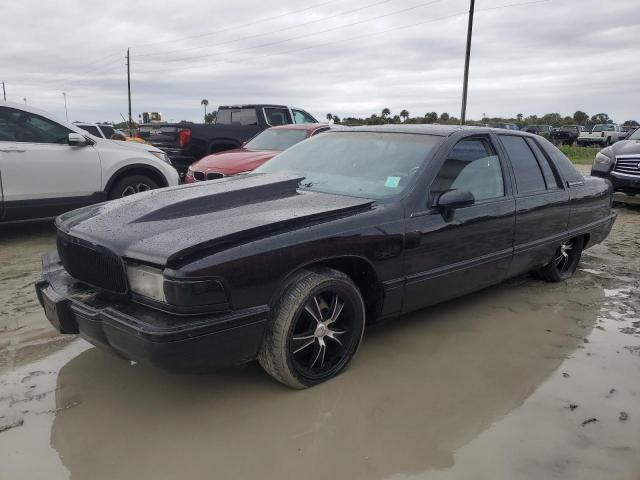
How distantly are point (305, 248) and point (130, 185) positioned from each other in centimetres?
481

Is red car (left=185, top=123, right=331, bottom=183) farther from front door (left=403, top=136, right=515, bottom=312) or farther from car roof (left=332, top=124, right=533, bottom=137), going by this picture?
front door (left=403, top=136, right=515, bottom=312)

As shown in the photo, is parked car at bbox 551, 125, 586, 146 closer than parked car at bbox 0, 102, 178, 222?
No

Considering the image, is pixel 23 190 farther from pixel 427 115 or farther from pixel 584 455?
pixel 427 115

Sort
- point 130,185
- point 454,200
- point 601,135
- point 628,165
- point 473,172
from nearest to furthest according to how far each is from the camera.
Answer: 1. point 454,200
2. point 473,172
3. point 130,185
4. point 628,165
5. point 601,135

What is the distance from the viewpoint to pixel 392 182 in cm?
362

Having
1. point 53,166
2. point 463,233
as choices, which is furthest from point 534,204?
point 53,166

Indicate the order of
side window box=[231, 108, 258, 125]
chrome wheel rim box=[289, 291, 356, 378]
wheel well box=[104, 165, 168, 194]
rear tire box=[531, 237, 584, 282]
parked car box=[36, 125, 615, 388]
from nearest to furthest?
parked car box=[36, 125, 615, 388] < chrome wheel rim box=[289, 291, 356, 378] < rear tire box=[531, 237, 584, 282] < wheel well box=[104, 165, 168, 194] < side window box=[231, 108, 258, 125]

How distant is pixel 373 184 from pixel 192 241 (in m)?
1.46

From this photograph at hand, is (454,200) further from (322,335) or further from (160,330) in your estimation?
(160,330)

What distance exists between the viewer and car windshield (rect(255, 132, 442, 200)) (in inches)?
143

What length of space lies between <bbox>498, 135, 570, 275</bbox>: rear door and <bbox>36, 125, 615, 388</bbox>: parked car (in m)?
0.02

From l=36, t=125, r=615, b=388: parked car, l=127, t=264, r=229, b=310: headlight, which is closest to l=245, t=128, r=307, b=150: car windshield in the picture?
l=36, t=125, r=615, b=388: parked car

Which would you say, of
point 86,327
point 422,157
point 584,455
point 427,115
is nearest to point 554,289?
point 422,157

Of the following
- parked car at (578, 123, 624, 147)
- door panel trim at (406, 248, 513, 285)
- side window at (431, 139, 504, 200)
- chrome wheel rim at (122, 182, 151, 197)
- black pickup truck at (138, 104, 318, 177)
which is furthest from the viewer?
parked car at (578, 123, 624, 147)
